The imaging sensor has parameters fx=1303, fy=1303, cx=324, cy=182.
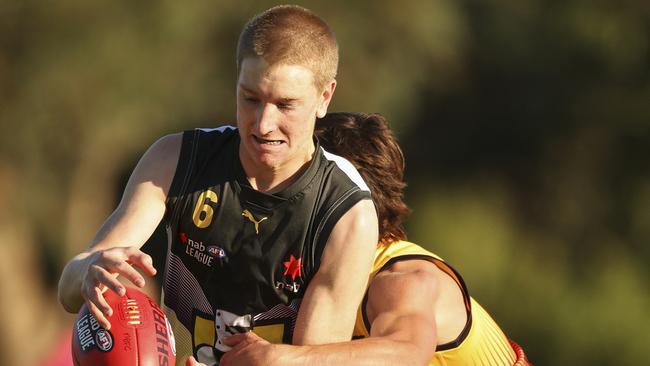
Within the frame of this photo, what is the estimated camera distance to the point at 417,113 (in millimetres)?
14750

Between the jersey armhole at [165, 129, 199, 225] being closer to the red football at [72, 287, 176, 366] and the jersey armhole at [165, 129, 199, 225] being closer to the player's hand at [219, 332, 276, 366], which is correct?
the red football at [72, 287, 176, 366]

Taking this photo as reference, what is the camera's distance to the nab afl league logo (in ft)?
13.9

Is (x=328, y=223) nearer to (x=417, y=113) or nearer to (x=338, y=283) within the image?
(x=338, y=283)

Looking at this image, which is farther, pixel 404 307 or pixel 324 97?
pixel 404 307

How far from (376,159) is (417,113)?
372 inches

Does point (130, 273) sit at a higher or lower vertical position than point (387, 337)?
higher

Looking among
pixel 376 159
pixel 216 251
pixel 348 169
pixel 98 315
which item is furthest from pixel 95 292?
pixel 376 159

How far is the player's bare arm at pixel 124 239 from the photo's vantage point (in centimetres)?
410

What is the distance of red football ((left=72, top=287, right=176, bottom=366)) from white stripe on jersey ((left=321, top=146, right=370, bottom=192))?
91cm

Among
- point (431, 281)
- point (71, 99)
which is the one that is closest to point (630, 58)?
point (71, 99)

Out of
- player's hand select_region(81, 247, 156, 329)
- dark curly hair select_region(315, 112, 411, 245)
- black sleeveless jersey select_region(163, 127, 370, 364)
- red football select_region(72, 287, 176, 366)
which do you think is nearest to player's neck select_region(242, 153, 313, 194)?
black sleeveless jersey select_region(163, 127, 370, 364)

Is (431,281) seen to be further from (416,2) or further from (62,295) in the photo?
(416,2)

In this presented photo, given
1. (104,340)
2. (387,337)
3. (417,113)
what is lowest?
(417,113)

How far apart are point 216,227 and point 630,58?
1063 cm
